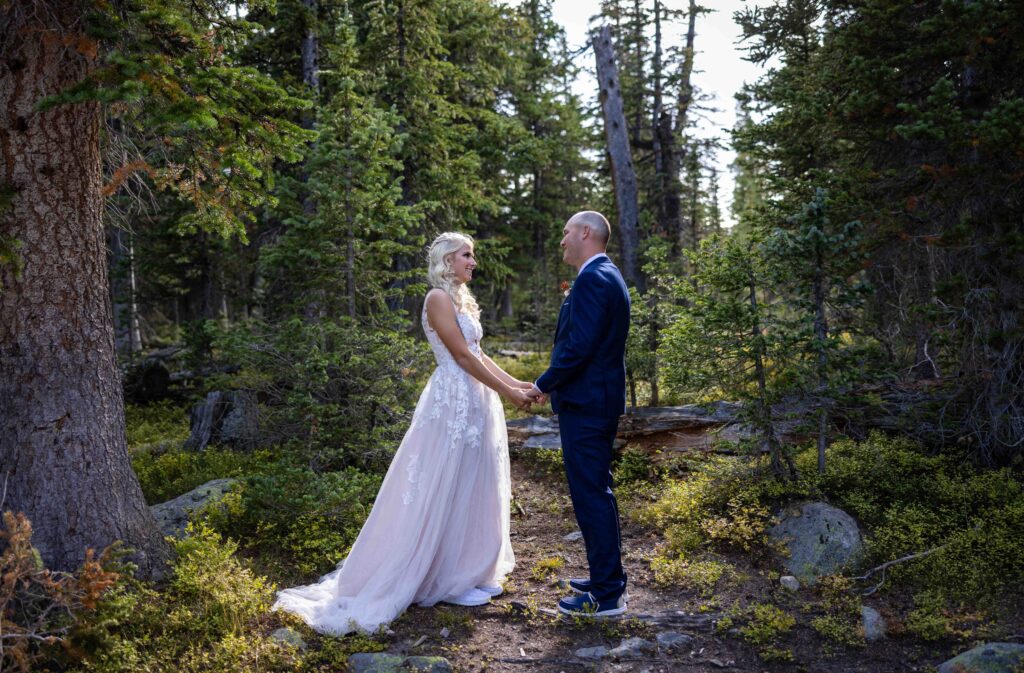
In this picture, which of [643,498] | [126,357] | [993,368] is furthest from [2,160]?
[126,357]

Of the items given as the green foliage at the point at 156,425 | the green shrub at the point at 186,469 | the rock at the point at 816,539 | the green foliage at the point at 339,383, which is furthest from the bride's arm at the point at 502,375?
the green foliage at the point at 156,425

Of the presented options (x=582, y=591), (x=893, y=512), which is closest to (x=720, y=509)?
(x=893, y=512)

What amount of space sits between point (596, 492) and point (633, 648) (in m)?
1.18

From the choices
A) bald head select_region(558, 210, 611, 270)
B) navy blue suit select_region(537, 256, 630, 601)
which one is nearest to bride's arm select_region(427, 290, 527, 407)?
navy blue suit select_region(537, 256, 630, 601)

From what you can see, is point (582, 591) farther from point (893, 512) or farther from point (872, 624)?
point (893, 512)

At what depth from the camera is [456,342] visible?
6012mm

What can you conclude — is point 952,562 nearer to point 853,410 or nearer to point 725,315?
point 853,410

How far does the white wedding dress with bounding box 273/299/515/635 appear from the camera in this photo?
5.60 metres

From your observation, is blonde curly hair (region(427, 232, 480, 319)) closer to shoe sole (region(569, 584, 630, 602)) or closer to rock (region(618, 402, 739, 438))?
shoe sole (region(569, 584, 630, 602))

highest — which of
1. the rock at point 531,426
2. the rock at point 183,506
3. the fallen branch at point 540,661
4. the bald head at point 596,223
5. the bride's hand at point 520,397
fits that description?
the bald head at point 596,223

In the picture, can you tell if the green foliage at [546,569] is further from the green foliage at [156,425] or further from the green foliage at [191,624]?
the green foliage at [156,425]

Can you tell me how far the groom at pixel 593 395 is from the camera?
17.7 feet

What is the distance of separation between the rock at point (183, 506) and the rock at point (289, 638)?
7.69ft

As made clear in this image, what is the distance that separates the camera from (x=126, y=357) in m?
17.2
